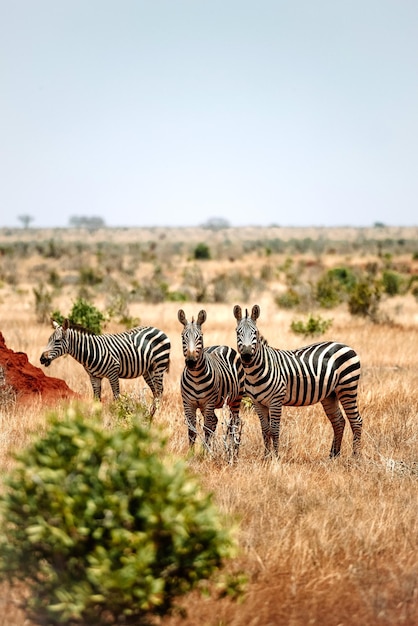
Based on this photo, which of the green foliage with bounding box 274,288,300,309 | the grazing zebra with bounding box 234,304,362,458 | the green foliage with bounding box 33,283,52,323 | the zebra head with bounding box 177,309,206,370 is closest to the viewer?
the zebra head with bounding box 177,309,206,370

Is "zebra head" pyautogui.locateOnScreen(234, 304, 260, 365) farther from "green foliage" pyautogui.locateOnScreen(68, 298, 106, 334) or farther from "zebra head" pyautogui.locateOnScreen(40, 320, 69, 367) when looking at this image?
"green foliage" pyautogui.locateOnScreen(68, 298, 106, 334)

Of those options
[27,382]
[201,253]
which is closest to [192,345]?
[27,382]

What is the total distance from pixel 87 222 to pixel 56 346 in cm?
13097

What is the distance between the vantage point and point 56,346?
11.4 m

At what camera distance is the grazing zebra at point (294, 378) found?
8320 mm

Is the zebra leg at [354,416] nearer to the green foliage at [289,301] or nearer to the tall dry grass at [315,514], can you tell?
the tall dry grass at [315,514]

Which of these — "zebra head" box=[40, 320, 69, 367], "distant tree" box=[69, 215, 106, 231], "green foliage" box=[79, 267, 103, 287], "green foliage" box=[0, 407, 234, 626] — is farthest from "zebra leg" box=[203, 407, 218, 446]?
"distant tree" box=[69, 215, 106, 231]

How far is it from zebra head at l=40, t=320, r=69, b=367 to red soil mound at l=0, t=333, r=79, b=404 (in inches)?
18.7

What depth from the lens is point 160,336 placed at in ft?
41.0

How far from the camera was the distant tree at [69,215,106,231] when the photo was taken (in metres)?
138

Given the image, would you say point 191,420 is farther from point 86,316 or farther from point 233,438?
point 86,316

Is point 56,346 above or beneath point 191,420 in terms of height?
above

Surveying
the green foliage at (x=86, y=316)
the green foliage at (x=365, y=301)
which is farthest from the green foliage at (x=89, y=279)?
the green foliage at (x=86, y=316)

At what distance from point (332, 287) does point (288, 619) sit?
2484 centimetres
